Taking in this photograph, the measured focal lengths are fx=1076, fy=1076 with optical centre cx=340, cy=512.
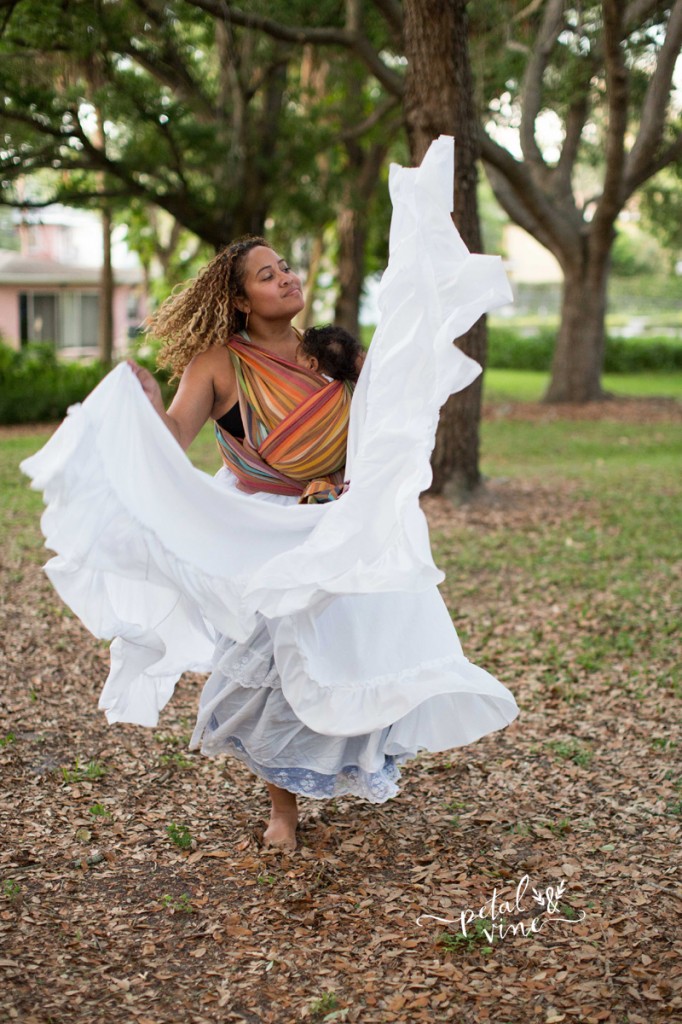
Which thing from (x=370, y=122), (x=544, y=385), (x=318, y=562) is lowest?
(x=544, y=385)

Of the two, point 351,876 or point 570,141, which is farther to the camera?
point 570,141

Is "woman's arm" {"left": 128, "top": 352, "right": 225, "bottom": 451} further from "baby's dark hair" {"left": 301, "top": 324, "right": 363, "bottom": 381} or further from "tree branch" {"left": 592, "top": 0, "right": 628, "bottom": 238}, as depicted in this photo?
"tree branch" {"left": 592, "top": 0, "right": 628, "bottom": 238}

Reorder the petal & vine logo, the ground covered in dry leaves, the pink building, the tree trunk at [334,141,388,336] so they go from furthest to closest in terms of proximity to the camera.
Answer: the pink building, the tree trunk at [334,141,388,336], the petal & vine logo, the ground covered in dry leaves

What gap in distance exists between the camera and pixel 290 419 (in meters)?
3.63

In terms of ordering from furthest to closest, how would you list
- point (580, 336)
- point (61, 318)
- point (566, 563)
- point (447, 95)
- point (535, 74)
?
point (61, 318)
point (580, 336)
point (535, 74)
point (447, 95)
point (566, 563)

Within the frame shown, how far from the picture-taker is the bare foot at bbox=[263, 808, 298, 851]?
3830 mm

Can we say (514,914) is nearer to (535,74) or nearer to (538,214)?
(535,74)

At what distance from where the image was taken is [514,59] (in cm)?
1248

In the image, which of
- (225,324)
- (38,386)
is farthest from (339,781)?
(38,386)

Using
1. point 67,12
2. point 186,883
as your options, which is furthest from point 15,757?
point 67,12

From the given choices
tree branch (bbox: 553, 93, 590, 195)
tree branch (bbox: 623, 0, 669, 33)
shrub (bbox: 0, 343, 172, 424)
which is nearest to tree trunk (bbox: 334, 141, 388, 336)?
tree branch (bbox: 553, 93, 590, 195)

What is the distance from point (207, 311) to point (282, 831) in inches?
73.2

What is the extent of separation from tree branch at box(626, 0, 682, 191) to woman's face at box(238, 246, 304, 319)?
8033mm

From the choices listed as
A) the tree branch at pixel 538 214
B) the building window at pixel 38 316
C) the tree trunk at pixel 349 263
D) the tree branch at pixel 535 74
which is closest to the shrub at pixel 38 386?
the tree trunk at pixel 349 263
